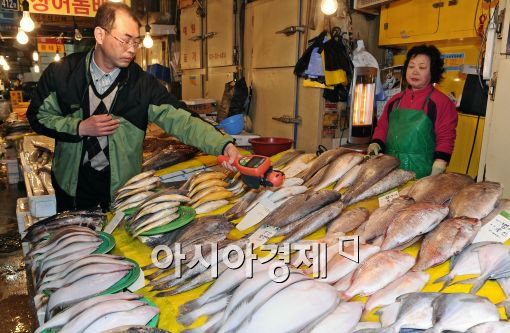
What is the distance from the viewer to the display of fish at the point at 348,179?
263 cm

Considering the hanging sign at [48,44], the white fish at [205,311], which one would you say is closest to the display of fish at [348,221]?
the white fish at [205,311]

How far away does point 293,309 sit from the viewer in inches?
56.4

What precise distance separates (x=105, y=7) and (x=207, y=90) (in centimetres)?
588

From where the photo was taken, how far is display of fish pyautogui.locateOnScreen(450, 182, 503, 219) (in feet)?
6.07

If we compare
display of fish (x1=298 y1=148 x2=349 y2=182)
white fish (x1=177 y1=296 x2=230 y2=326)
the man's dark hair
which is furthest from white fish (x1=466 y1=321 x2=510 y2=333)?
the man's dark hair

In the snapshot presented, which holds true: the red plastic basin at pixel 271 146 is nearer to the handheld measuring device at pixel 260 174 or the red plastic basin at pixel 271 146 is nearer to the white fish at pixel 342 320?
the handheld measuring device at pixel 260 174

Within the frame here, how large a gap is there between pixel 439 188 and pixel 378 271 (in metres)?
0.79

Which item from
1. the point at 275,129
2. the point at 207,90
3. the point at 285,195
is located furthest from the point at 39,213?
the point at 207,90

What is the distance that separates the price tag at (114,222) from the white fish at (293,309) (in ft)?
4.70

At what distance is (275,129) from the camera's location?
6.70m

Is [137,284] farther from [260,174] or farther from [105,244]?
[260,174]

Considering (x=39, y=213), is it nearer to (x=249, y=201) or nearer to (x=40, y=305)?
(x=40, y=305)

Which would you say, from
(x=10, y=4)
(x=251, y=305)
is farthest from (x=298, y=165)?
(x=10, y=4)

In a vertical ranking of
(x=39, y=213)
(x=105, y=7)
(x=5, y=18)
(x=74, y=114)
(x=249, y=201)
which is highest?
(x=5, y=18)
